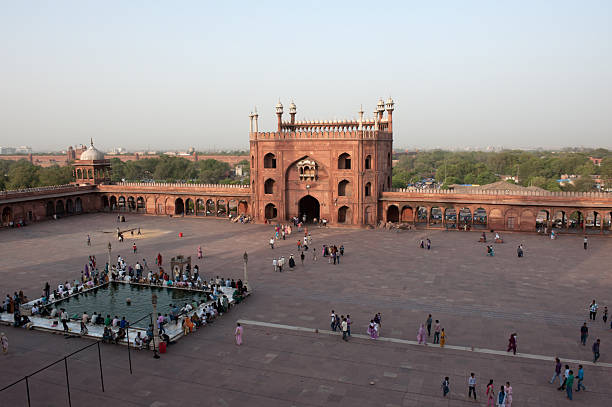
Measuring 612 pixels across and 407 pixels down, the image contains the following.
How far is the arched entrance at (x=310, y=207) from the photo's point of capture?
138 feet

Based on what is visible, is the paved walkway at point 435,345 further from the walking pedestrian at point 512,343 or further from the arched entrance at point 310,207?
the arched entrance at point 310,207

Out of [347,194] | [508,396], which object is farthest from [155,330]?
[347,194]

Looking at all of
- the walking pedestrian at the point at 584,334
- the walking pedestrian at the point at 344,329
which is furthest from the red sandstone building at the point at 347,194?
the walking pedestrian at the point at 344,329

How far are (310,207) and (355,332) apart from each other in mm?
25880

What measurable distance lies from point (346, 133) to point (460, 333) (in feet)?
77.4

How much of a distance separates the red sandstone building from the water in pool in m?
18.6

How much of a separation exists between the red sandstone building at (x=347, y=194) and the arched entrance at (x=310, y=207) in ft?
0.29

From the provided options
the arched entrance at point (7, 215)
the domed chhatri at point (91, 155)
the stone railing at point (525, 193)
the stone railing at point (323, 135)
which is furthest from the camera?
the domed chhatri at point (91, 155)

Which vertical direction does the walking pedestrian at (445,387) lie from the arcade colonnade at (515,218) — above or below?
below

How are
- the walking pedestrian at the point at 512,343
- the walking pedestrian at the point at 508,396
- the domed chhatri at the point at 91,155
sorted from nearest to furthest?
the walking pedestrian at the point at 508,396 → the walking pedestrian at the point at 512,343 → the domed chhatri at the point at 91,155

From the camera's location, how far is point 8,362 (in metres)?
14.7

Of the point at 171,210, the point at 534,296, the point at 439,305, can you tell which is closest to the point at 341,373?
the point at 439,305

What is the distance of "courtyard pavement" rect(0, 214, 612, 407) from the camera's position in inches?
503

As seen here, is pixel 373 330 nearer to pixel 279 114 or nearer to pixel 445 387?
pixel 445 387
